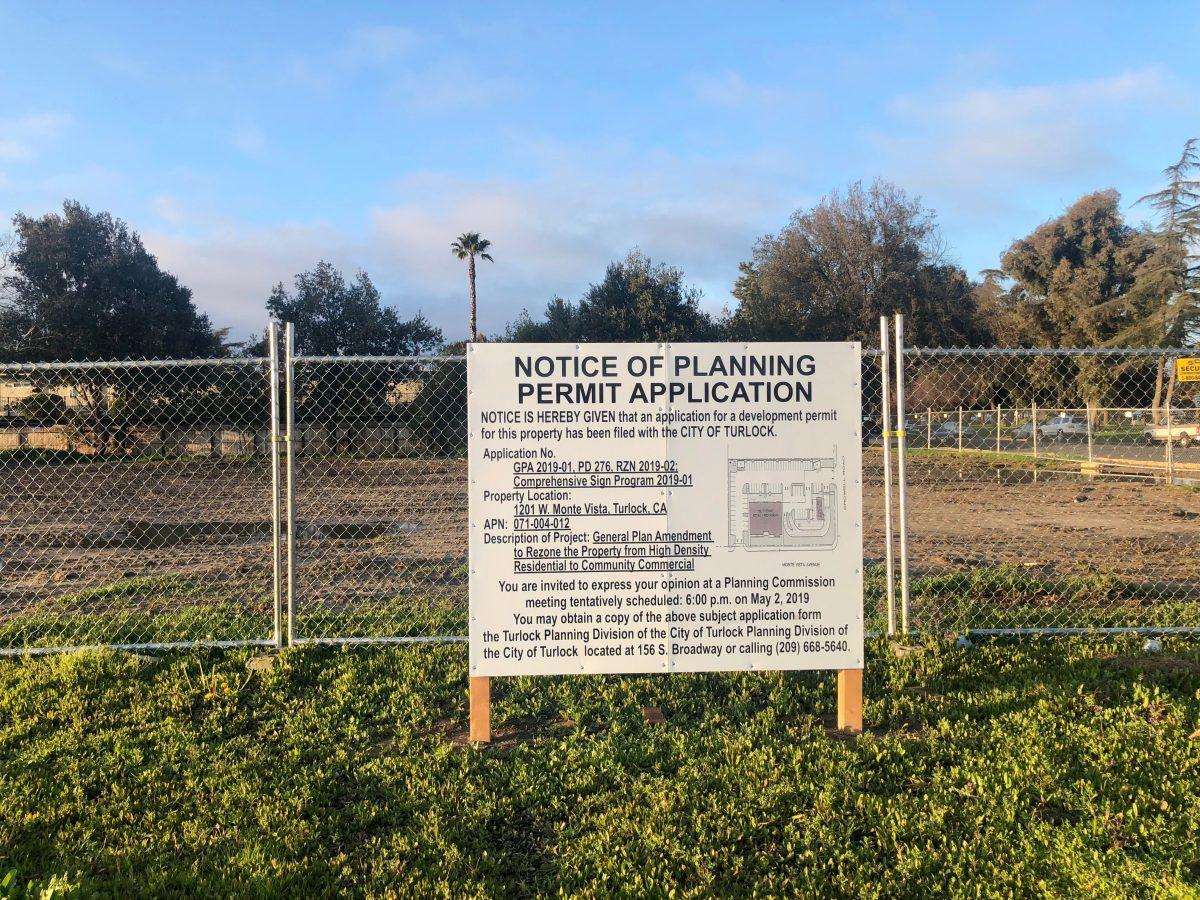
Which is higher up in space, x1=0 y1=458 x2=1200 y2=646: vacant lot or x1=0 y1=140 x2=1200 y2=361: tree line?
x1=0 y1=140 x2=1200 y2=361: tree line

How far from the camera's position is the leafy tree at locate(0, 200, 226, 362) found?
2859 centimetres

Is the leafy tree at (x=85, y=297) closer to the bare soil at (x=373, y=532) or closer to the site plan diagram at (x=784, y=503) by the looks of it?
the bare soil at (x=373, y=532)

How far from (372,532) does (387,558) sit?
248 centimetres

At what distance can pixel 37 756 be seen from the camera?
3734mm

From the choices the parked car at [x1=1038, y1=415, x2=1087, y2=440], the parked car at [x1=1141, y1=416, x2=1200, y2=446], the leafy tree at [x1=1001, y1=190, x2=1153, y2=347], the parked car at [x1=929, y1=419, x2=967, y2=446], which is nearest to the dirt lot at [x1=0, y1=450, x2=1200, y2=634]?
the parked car at [x1=1141, y1=416, x2=1200, y2=446]

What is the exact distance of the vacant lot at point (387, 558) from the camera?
226 inches

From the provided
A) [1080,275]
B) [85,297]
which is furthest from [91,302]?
[1080,275]

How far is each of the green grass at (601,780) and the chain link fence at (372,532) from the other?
2.26ft

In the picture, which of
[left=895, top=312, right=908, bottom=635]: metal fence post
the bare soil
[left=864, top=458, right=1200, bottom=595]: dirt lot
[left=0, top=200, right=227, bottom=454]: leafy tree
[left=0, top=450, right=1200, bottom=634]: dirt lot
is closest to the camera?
[left=895, top=312, right=908, bottom=635]: metal fence post

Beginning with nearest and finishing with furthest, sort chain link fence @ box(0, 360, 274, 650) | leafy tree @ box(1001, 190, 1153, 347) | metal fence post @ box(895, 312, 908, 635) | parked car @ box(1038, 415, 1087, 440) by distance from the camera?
metal fence post @ box(895, 312, 908, 635) < chain link fence @ box(0, 360, 274, 650) < parked car @ box(1038, 415, 1087, 440) < leafy tree @ box(1001, 190, 1153, 347)

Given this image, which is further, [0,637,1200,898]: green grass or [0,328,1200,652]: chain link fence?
[0,328,1200,652]: chain link fence

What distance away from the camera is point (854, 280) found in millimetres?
33688

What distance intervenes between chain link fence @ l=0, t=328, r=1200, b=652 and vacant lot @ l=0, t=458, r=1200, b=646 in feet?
0.10

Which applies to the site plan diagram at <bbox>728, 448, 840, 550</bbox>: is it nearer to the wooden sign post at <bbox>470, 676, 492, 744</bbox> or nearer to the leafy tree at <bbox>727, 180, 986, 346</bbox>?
the wooden sign post at <bbox>470, 676, 492, 744</bbox>
